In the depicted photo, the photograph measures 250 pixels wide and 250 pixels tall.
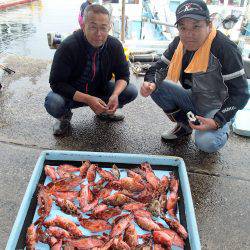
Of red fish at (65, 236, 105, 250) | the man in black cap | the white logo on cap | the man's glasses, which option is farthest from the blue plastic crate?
the white logo on cap

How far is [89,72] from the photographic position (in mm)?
3506

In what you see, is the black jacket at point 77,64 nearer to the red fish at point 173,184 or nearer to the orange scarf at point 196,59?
the orange scarf at point 196,59

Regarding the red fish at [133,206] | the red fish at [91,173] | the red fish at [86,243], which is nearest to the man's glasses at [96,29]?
the red fish at [91,173]

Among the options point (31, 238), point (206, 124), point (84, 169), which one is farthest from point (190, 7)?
point (31, 238)

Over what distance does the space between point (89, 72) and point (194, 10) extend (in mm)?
1420

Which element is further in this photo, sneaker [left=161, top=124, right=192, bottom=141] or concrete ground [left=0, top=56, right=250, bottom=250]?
sneaker [left=161, top=124, right=192, bottom=141]

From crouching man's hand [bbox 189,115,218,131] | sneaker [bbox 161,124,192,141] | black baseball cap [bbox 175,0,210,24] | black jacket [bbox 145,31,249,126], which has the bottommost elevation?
sneaker [bbox 161,124,192,141]

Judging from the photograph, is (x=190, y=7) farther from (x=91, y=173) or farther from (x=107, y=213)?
(x=107, y=213)

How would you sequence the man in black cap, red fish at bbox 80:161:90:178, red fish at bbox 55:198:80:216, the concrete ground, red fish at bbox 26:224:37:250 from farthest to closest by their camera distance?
red fish at bbox 80:161:90:178
the man in black cap
the concrete ground
red fish at bbox 55:198:80:216
red fish at bbox 26:224:37:250

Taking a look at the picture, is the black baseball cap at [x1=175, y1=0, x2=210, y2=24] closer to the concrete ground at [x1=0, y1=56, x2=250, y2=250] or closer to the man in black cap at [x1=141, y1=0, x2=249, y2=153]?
the man in black cap at [x1=141, y1=0, x2=249, y2=153]

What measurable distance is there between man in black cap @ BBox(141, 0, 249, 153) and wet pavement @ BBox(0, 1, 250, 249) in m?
0.30

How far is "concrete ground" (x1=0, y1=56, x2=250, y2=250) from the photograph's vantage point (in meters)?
2.64

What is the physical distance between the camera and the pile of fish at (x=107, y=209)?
2254 mm

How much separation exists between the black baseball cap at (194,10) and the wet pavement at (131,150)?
5.11 ft
